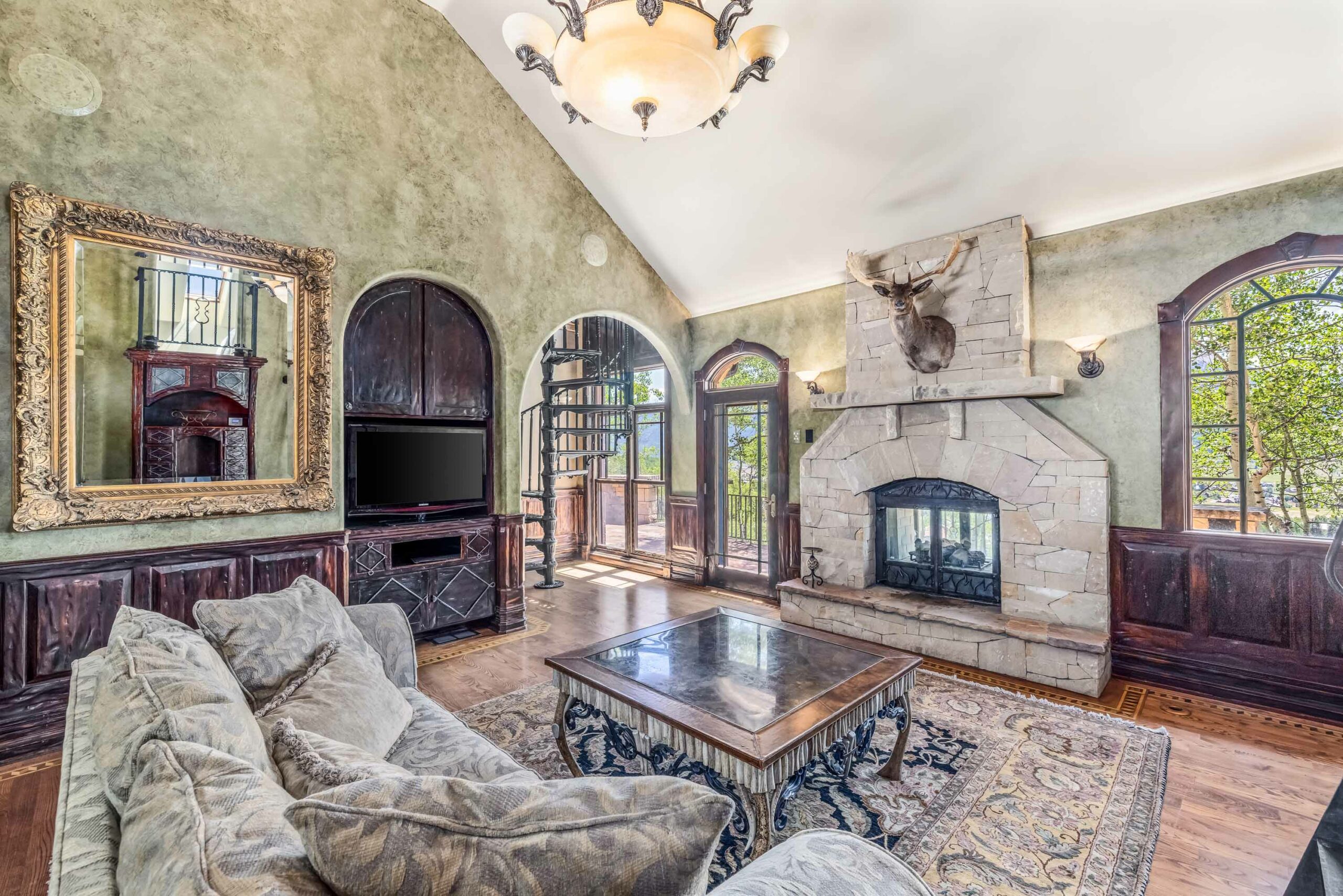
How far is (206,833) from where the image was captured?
2.74ft

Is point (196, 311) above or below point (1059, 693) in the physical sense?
above

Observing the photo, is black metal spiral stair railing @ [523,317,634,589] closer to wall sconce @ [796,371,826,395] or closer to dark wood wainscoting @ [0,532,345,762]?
wall sconce @ [796,371,826,395]

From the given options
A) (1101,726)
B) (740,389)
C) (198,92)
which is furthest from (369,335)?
(1101,726)

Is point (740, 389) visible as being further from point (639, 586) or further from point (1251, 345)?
point (1251, 345)

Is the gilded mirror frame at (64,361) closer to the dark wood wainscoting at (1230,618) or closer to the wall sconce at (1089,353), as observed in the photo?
the wall sconce at (1089,353)

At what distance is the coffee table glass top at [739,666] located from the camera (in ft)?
7.27

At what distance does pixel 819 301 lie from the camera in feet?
17.3

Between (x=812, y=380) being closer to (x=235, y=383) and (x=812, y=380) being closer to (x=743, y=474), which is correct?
(x=743, y=474)

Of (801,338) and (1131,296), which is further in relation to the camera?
(801,338)

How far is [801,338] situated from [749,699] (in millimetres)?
3775

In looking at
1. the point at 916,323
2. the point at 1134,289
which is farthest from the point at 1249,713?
the point at 916,323

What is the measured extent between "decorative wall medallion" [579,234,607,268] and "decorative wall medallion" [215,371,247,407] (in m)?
2.69

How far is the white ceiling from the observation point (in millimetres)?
2924

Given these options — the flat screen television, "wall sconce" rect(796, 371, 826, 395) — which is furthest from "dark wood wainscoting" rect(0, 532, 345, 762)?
"wall sconce" rect(796, 371, 826, 395)
